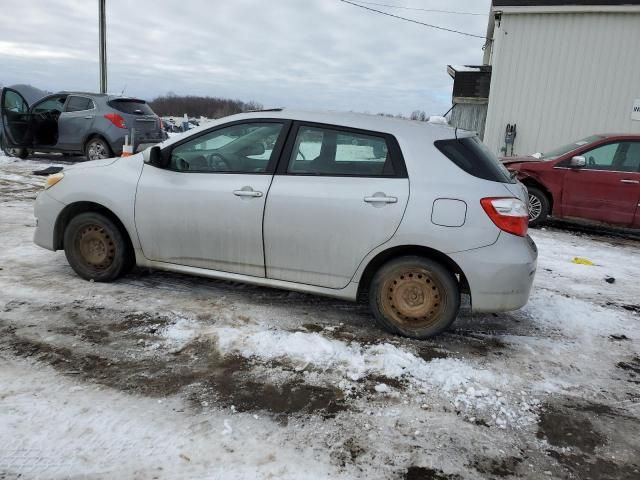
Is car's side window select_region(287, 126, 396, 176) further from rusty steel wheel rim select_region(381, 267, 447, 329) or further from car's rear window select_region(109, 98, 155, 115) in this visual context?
car's rear window select_region(109, 98, 155, 115)

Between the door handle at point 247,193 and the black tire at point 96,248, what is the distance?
4.04ft

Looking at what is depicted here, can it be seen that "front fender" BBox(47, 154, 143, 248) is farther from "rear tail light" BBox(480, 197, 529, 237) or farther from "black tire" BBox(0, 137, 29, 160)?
"black tire" BBox(0, 137, 29, 160)

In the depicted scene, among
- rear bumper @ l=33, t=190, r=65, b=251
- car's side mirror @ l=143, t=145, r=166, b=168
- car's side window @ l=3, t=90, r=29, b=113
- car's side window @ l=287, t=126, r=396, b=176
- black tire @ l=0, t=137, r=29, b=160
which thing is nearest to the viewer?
car's side window @ l=287, t=126, r=396, b=176

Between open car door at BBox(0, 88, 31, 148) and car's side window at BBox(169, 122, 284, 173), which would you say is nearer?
car's side window at BBox(169, 122, 284, 173)

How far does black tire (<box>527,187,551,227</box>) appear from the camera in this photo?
8398 mm

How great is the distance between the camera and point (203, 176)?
426 cm

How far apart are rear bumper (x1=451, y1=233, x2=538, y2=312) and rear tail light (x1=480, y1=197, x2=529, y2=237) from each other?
0.19 ft

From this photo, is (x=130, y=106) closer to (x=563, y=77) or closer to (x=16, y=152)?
(x=16, y=152)

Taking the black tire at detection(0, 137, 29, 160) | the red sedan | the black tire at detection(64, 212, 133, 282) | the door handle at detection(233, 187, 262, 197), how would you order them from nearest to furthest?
the door handle at detection(233, 187, 262, 197), the black tire at detection(64, 212, 133, 282), the red sedan, the black tire at detection(0, 137, 29, 160)

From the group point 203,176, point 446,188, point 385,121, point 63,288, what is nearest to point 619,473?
point 446,188

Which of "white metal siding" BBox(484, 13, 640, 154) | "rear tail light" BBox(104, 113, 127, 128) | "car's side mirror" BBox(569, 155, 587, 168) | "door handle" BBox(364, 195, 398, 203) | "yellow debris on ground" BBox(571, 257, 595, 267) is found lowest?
"yellow debris on ground" BBox(571, 257, 595, 267)

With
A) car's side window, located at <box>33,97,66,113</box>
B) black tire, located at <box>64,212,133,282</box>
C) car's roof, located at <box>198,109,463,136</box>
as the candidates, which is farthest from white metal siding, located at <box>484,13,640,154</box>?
black tire, located at <box>64,212,133,282</box>

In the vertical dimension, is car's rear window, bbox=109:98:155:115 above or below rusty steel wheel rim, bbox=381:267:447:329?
above

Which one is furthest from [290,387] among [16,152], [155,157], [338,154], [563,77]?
[16,152]
